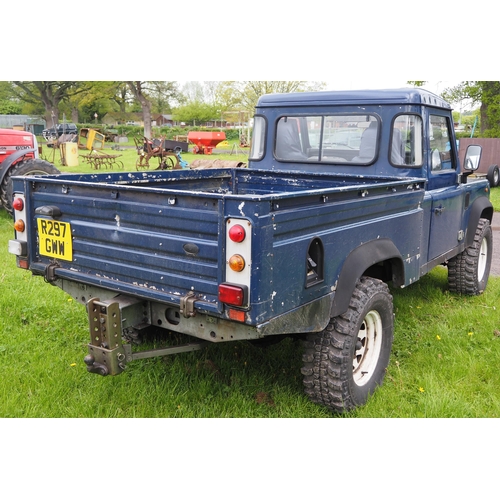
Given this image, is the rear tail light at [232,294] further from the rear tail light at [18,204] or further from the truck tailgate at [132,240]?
the rear tail light at [18,204]

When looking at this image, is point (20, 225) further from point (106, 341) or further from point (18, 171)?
point (18, 171)

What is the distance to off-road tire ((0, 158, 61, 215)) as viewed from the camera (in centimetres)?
923

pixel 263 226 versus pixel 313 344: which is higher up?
pixel 263 226

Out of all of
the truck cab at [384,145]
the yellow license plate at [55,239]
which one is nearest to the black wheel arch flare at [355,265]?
the truck cab at [384,145]

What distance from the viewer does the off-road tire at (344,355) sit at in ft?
10.8

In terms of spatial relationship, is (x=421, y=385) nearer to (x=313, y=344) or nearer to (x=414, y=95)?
(x=313, y=344)

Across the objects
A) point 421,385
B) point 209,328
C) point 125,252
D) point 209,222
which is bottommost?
point 421,385

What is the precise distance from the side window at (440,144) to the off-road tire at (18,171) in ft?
22.3

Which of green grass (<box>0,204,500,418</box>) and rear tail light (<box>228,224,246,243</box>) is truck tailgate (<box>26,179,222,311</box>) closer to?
rear tail light (<box>228,224,246,243</box>)

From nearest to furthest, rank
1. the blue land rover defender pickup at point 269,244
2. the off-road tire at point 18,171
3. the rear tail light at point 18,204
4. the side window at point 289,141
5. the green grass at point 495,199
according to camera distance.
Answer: the blue land rover defender pickup at point 269,244
the rear tail light at point 18,204
the side window at point 289,141
the off-road tire at point 18,171
the green grass at point 495,199

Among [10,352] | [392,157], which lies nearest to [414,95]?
[392,157]

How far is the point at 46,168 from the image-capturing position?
31.4 feet

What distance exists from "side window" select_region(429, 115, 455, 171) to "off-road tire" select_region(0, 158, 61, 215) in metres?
6.80

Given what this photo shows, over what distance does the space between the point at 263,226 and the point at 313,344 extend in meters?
1.05
